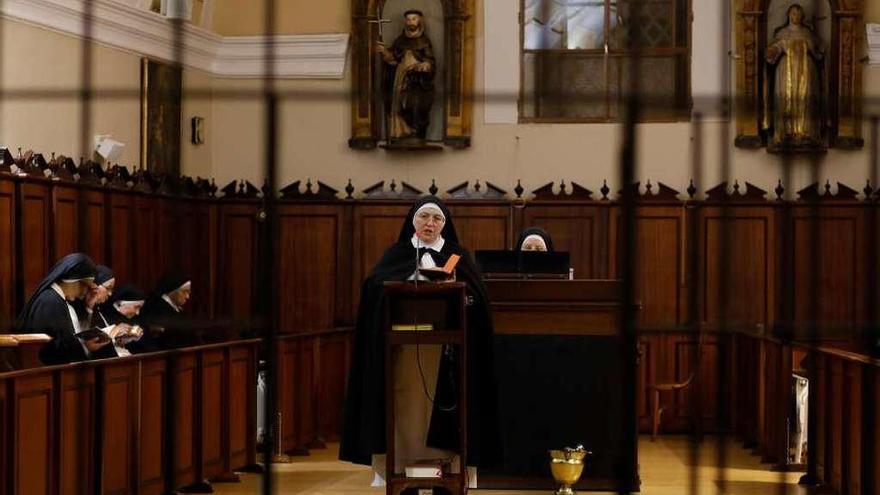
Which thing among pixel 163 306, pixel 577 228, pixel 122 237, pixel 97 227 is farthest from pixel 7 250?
pixel 577 228

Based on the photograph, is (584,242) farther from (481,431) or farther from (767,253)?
(481,431)

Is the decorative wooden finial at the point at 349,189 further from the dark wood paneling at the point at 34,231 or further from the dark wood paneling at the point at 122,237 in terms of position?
the dark wood paneling at the point at 34,231

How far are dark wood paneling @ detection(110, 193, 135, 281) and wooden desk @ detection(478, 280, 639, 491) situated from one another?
435 centimetres

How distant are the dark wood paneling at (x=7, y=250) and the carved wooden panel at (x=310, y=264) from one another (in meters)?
4.65

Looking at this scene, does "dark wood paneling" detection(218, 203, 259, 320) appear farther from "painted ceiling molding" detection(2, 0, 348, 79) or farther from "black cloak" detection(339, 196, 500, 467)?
"black cloak" detection(339, 196, 500, 467)

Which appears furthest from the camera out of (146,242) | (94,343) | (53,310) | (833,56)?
(833,56)

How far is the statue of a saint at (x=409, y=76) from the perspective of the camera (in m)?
14.6

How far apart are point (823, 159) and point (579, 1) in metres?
3.04

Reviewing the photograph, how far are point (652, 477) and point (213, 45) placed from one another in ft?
22.9

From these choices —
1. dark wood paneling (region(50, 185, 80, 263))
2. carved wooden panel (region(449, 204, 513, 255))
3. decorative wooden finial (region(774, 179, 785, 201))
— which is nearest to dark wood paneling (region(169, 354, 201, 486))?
dark wood paneling (region(50, 185, 80, 263))

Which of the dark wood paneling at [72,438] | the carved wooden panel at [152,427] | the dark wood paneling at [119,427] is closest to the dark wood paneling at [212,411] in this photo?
the carved wooden panel at [152,427]

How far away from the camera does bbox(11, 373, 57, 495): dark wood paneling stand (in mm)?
6906

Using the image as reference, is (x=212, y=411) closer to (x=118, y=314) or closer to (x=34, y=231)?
(x=118, y=314)

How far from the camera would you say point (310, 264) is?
1478 centimetres
